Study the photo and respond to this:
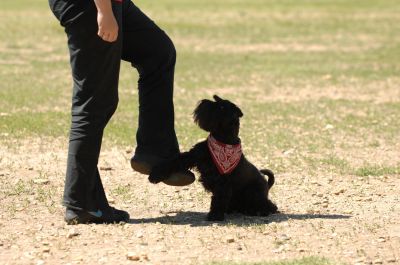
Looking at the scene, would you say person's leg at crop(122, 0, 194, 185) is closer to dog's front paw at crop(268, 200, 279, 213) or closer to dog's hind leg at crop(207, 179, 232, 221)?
dog's hind leg at crop(207, 179, 232, 221)

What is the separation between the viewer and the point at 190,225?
22.5 ft

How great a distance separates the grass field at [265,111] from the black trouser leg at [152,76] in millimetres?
560

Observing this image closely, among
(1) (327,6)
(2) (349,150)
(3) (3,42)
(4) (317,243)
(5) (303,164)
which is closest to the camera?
(4) (317,243)

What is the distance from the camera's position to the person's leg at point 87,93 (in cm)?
648

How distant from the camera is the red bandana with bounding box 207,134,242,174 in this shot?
7004 mm

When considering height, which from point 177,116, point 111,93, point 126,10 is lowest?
point 177,116

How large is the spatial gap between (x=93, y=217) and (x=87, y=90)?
33.5 inches

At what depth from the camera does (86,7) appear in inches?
254

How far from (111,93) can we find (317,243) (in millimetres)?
1637

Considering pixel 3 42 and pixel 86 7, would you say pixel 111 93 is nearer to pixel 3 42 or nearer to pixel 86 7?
pixel 86 7

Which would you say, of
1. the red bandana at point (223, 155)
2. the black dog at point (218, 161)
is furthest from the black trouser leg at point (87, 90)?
the red bandana at point (223, 155)

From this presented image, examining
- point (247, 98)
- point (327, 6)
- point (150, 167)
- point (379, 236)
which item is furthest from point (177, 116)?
point (327, 6)

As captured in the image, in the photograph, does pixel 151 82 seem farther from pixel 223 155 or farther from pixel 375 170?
pixel 375 170

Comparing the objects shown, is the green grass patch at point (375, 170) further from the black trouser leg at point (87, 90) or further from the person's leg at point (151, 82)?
the black trouser leg at point (87, 90)
